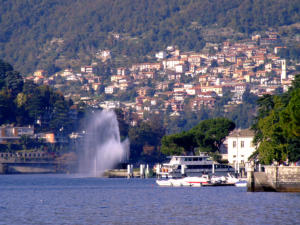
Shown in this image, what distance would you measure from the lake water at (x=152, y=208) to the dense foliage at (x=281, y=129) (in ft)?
19.1

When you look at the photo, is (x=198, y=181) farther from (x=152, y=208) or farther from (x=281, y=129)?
(x=152, y=208)

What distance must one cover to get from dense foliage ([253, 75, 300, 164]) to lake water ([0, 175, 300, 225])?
582 centimetres

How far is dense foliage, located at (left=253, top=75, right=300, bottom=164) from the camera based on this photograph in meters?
79.2

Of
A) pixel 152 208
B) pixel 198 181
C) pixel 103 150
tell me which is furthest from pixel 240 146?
pixel 152 208

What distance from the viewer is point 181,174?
127562 millimetres

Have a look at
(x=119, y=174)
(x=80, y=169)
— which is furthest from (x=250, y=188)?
(x=80, y=169)

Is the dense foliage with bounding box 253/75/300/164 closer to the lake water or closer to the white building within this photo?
the lake water

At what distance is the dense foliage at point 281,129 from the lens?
260 feet

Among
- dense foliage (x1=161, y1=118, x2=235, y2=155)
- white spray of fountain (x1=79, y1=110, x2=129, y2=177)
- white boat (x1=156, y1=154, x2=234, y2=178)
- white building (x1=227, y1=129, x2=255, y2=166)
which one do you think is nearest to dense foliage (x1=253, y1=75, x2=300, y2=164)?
white boat (x1=156, y1=154, x2=234, y2=178)

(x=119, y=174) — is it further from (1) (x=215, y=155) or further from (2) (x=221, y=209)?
(2) (x=221, y=209)

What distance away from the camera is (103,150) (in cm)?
16862

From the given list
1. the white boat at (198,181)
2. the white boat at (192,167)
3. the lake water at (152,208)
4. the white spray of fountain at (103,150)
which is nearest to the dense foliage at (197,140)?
the white boat at (192,167)

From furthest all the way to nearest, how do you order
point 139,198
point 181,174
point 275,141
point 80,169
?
point 80,169 < point 181,174 < point 275,141 < point 139,198

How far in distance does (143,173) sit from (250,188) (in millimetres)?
A: 58720
